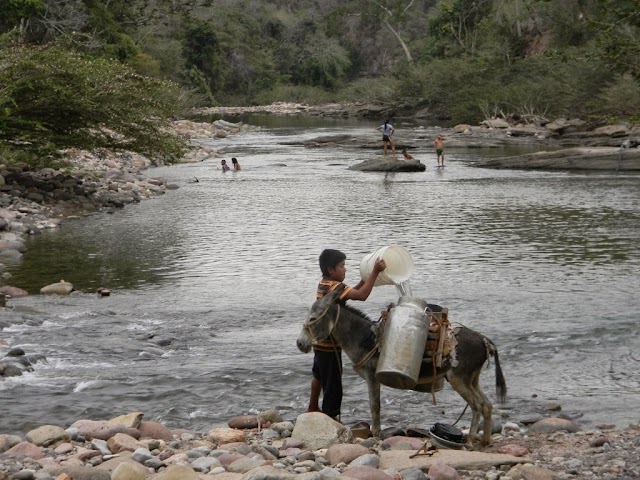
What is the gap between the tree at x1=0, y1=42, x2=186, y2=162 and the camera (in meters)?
20.3

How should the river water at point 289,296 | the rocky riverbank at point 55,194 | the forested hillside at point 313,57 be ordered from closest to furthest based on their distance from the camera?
1. the river water at point 289,296
2. the rocky riverbank at point 55,194
3. the forested hillside at point 313,57

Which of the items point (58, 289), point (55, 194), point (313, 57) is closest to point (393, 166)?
point (55, 194)

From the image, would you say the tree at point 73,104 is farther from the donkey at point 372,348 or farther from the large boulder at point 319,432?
the large boulder at point 319,432

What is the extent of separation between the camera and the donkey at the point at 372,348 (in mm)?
7559

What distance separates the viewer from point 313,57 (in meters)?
98.7

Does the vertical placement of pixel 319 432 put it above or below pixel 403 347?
below

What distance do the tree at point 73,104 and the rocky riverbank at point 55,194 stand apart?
2.46ft

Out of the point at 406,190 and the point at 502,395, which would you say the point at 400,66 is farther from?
the point at 502,395

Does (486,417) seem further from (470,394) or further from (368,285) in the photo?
(368,285)

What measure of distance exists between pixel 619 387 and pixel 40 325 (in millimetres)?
7072

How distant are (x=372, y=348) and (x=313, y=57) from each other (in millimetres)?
93372

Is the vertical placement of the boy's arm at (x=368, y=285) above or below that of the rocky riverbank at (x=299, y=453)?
above

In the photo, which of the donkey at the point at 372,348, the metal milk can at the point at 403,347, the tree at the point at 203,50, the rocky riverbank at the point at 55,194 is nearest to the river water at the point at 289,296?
the rocky riverbank at the point at 55,194

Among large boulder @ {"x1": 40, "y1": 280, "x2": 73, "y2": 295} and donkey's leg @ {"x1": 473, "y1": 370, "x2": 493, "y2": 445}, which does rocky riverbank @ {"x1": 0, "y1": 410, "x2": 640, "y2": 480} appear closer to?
donkey's leg @ {"x1": 473, "y1": 370, "x2": 493, "y2": 445}
